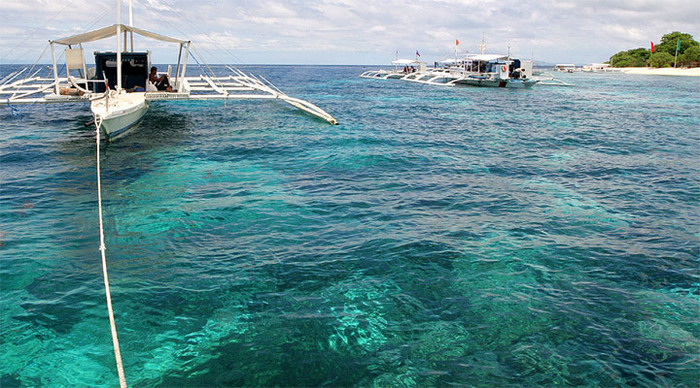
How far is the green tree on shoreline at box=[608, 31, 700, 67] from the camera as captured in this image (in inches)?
4788

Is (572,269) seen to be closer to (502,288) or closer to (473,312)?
(502,288)

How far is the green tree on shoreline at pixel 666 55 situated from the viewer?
399ft

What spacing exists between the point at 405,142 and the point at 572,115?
18.5m

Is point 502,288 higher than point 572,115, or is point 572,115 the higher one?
point 572,115

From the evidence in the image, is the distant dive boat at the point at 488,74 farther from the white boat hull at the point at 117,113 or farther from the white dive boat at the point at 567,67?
the white dive boat at the point at 567,67

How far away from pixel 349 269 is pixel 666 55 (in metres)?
154

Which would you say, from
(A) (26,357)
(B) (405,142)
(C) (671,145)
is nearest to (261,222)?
(A) (26,357)

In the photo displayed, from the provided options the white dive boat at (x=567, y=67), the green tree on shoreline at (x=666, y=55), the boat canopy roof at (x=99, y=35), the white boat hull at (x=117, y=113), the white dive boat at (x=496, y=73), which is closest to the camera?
the white boat hull at (x=117, y=113)

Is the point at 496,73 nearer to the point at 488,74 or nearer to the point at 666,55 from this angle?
the point at 488,74

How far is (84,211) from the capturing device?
11422 mm

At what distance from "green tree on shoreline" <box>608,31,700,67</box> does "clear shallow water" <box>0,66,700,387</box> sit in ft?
434

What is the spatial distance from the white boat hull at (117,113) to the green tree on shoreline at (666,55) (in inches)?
5320

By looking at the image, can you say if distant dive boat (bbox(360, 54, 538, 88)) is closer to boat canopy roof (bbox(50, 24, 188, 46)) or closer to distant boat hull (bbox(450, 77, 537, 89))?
distant boat hull (bbox(450, 77, 537, 89))

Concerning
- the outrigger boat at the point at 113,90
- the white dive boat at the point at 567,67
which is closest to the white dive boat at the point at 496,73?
the outrigger boat at the point at 113,90
